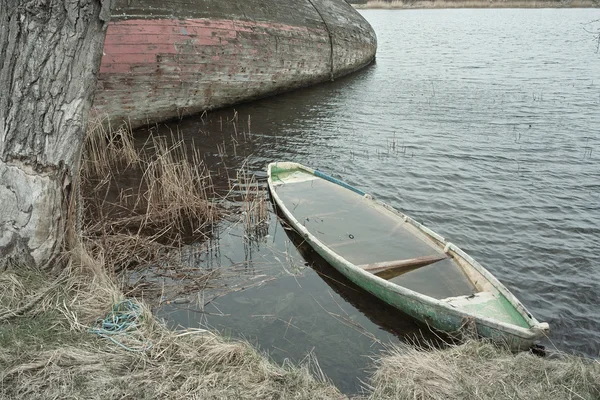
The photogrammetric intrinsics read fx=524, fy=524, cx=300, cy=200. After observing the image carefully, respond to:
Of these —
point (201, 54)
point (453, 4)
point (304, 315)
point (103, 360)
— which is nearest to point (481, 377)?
point (304, 315)

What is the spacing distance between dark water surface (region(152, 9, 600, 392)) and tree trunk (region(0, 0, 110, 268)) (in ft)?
5.69

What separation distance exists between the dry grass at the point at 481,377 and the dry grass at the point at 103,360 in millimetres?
575

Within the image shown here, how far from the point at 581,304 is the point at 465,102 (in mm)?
10027

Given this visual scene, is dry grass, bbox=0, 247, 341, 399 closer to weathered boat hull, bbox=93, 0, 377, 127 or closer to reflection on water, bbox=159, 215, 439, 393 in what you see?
reflection on water, bbox=159, 215, 439, 393

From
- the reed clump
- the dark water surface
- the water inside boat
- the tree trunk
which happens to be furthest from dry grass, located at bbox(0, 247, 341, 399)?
the water inside boat

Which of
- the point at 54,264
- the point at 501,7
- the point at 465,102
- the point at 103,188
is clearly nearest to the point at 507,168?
the point at 465,102

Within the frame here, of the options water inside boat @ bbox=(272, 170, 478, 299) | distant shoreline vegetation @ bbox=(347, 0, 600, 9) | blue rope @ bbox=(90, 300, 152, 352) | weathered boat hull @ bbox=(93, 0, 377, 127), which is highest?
distant shoreline vegetation @ bbox=(347, 0, 600, 9)

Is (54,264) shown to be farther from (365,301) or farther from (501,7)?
(501,7)

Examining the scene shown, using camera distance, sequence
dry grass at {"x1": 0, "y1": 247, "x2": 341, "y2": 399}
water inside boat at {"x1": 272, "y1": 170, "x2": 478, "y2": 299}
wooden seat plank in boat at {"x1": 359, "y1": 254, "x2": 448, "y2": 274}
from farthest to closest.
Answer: wooden seat plank in boat at {"x1": 359, "y1": 254, "x2": 448, "y2": 274} < water inside boat at {"x1": 272, "y1": 170, "x2": 478, "y2": 299} < dry grass at {"x1": 0, "y1": 247, "x2": 341, "y2": 399}

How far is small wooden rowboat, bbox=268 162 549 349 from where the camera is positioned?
5.22m

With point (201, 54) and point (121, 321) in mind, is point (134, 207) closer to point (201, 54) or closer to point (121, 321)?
point (121, 321)

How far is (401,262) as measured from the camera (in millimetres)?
6438

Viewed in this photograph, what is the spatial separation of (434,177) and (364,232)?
3281 millimetres

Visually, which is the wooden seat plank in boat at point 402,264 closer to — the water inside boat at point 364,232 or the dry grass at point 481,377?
the water inside boat at point 364,232
